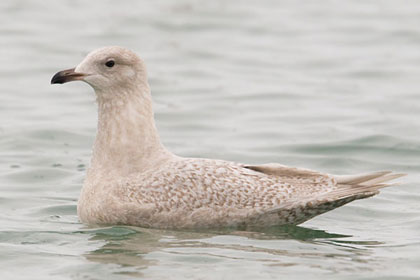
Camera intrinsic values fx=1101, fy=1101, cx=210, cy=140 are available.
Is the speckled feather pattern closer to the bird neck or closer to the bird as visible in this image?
the bird

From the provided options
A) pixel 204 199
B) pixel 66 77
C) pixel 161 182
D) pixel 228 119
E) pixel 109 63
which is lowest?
pixel 204 199

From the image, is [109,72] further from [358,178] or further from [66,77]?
[358,178]

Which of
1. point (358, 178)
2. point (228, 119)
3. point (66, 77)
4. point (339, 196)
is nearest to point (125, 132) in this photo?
point (66, 77)

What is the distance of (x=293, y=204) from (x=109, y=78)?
6.92ft

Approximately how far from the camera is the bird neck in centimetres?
1043

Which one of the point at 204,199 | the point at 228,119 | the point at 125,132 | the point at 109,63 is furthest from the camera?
the point at 228,119

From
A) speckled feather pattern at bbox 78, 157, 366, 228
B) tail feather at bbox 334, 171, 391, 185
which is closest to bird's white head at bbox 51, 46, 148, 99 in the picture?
speckled feather pattern at bbox 78, 157, 366, 228

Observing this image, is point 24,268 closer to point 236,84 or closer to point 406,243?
point 406,243

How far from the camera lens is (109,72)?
10.4 meters

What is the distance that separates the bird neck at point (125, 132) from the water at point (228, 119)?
28.3 inches

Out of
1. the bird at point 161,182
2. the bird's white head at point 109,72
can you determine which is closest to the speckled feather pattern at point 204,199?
the bird at point 161,182

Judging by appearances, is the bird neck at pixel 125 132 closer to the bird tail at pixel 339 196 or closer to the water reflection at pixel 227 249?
the water reflection at pixel 227 249

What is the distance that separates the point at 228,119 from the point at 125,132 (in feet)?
21.0

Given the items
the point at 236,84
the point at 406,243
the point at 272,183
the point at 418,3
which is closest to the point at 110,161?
the point at 272,183
